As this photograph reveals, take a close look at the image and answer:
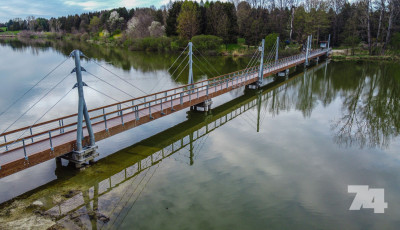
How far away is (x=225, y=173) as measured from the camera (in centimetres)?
1336

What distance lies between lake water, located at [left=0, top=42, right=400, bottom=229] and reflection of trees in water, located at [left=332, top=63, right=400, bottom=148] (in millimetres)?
129

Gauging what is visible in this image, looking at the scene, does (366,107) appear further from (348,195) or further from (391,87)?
(348,195)

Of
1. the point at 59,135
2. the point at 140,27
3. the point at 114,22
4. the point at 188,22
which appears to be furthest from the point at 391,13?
the point at 114,22

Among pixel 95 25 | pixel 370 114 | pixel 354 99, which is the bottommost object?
pixel 370 114

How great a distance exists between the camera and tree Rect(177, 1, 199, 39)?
7088 cm

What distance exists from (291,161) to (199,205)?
5.90 meters

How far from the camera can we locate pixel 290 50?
2389 inches

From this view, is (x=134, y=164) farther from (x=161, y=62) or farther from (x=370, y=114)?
(x=161, y=62)

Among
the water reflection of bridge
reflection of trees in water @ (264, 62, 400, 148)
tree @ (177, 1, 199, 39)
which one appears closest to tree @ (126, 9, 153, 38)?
tree @ (177, 1, 199, 39)

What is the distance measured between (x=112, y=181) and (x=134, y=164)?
172cm

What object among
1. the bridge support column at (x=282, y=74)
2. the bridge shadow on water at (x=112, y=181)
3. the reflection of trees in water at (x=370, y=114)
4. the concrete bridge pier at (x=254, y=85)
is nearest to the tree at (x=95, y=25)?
the bridge support column at (x=282, y=74)

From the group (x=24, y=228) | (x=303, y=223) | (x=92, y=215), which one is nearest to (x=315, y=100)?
(x=303, y=223)

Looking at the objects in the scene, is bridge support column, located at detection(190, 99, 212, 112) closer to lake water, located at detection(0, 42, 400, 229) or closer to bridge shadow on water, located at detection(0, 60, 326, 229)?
lake water, located at detection(0, 42, 400, 229)

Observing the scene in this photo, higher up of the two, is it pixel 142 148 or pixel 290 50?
pixel 290 50
